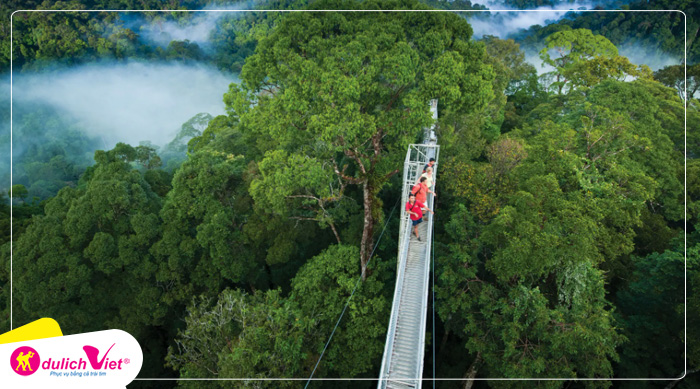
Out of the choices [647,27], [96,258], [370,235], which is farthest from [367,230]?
[647,27]

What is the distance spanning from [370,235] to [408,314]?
12.0ft

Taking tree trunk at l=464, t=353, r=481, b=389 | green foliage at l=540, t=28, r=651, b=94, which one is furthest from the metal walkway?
green foliage at l=540, t=28, r=651, b=94

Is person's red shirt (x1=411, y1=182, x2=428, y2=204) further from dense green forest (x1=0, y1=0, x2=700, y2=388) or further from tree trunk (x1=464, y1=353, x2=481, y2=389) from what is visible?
tree trunk (x1=464, y1=353, x2=481, y2=389)

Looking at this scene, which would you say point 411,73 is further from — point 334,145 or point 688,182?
point 688,182

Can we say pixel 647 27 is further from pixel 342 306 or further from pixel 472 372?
pixel 342 306

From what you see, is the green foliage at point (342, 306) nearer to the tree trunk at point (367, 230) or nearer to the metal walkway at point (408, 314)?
the tree trunk at point (367, 230)

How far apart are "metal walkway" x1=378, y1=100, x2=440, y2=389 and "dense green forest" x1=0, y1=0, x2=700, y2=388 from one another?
1.92 meters

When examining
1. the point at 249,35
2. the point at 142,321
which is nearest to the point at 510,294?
the point at 142,321

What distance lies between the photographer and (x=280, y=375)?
8727 millimetres

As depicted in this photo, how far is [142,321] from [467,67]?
1137 centimetres

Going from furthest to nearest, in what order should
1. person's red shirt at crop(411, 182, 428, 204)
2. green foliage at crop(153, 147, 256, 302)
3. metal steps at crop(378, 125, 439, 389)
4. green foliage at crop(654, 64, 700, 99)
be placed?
green foliage at crop(654, 64, 700, 99) → green foliage at crop(153, 147, 256, 302) → person's red shirt at crop(411, 182, 428, 204) → metal steps at crop(378, 125, 439, 389)

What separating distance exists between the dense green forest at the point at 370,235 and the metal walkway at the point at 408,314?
1.92 metres

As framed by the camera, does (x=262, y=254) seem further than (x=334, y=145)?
Yes

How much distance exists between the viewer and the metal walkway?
20.8 ft
